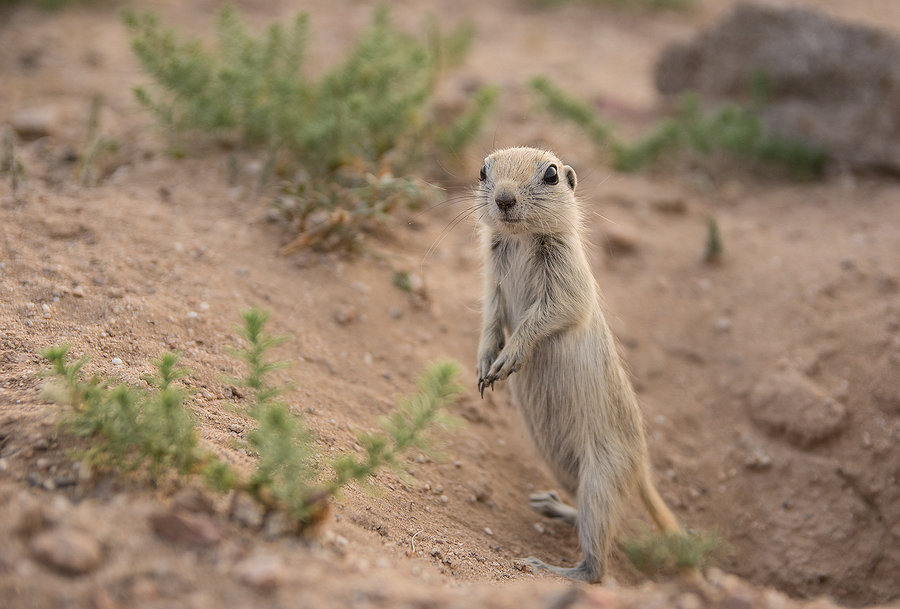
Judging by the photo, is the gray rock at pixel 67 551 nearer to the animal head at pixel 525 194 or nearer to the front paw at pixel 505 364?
the front paw at pixel 505 364

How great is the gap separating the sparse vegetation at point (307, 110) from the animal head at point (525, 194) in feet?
3.21

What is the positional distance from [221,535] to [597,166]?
5223mm

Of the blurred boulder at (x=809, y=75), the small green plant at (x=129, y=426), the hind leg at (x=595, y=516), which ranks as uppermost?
the blurred boulder at (x=809, y=75)

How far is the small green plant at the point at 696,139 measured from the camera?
655 centimetres

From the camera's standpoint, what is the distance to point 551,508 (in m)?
4.49

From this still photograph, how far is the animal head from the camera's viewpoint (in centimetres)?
388

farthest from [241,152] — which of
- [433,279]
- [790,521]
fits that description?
[790,521]

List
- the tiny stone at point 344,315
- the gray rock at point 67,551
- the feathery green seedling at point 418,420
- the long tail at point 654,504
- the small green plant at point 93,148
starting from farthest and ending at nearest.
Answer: the small green plant at point 93,148, the tiny stone at point 344,315, the long tail at point 654,504, the feathery green seedling at point 418,420, the gray rock at point 67,551

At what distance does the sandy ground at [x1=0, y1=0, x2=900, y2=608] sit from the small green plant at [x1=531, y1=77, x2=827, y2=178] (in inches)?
9.4

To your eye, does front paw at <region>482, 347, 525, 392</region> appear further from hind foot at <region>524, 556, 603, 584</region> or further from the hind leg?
hind foot at <region>524, 556, 603, 584</region>

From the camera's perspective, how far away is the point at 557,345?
4.11 meters

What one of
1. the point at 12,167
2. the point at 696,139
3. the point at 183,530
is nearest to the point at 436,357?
the point at 183,530

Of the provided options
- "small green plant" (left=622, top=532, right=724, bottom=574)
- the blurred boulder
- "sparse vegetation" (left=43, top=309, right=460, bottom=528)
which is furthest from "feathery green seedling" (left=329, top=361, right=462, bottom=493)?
the blurred boulder

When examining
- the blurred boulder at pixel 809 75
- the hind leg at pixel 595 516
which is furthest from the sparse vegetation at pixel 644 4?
the hind leg at pixel 595 516
